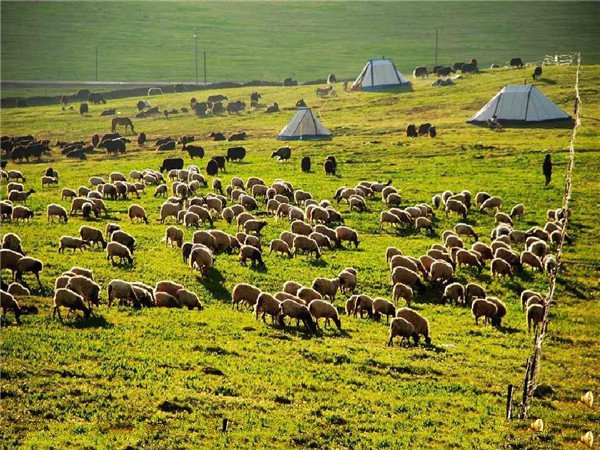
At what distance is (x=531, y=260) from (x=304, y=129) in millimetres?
32589

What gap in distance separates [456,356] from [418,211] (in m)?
14.5

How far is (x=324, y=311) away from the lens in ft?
66.2

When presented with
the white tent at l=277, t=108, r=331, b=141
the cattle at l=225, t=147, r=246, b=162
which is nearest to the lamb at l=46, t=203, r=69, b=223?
the cattle at l=225, t=147, r=246, b=162

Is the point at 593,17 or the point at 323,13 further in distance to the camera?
the point at 323,13

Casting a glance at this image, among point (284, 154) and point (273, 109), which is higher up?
point (273, 109)

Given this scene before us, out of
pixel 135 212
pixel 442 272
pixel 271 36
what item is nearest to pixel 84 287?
pixel 442 272

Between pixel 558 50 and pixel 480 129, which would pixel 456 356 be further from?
pixel 558 50

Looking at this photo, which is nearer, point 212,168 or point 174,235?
point 174,235

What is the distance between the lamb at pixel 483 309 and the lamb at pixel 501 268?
4335 mm

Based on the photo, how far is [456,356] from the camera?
61.3 ft

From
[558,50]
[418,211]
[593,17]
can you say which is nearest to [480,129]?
[418,211]

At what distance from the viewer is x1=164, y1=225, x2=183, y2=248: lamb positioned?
27672mm

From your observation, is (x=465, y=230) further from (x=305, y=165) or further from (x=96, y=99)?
(x=96, y=99)

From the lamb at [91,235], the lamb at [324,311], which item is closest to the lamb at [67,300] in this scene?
the lamb at [324,311]
